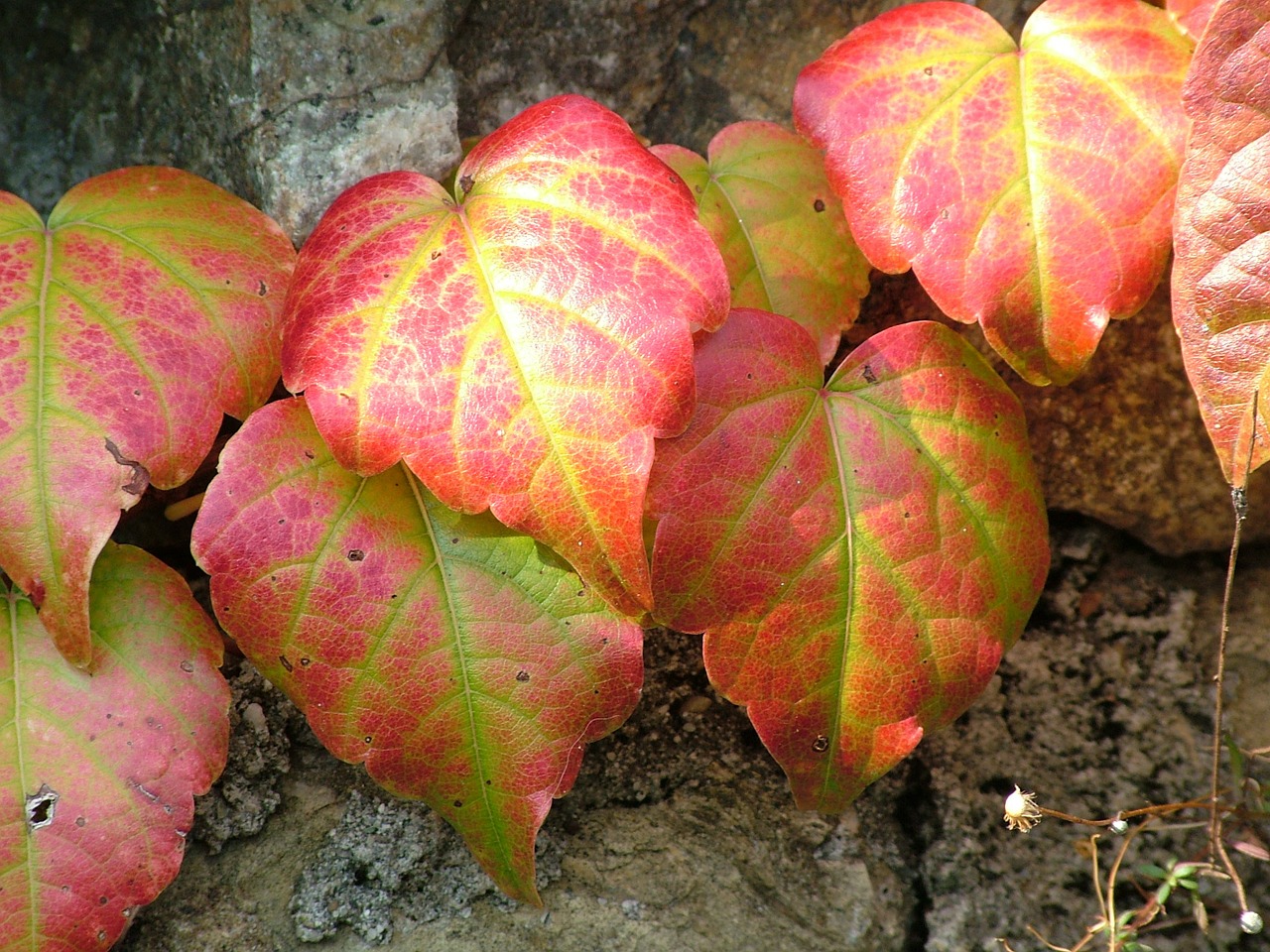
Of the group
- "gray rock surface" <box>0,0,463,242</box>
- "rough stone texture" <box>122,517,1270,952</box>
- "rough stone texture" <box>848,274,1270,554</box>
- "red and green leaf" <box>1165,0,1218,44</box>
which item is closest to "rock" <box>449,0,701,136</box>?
"gray rock surface" <box>0,0,463,242</box>

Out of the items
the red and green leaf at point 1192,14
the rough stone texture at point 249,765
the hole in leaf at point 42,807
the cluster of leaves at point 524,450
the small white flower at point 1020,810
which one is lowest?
the small white flower at point 1020,810

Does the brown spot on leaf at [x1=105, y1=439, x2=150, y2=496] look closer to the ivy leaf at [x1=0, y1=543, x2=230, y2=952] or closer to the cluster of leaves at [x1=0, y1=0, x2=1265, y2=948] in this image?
the cluster of leaves at [x1=0, y1=0, x2=1265, y2=948]

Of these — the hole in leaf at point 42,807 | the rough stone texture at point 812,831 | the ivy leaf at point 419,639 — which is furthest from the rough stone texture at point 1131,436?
the hole in leaf at point 42,807

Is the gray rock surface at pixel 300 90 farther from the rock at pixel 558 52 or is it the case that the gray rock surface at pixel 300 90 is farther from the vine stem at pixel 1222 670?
the vine stem at pixel 1222 670

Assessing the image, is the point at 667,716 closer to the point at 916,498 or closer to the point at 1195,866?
the point at 916,498

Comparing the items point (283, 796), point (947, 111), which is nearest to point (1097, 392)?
point (947, 111)

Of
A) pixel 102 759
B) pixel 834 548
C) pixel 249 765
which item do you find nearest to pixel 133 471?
pixel 102 759

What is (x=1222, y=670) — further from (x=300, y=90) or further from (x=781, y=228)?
(x=300, y=90)
